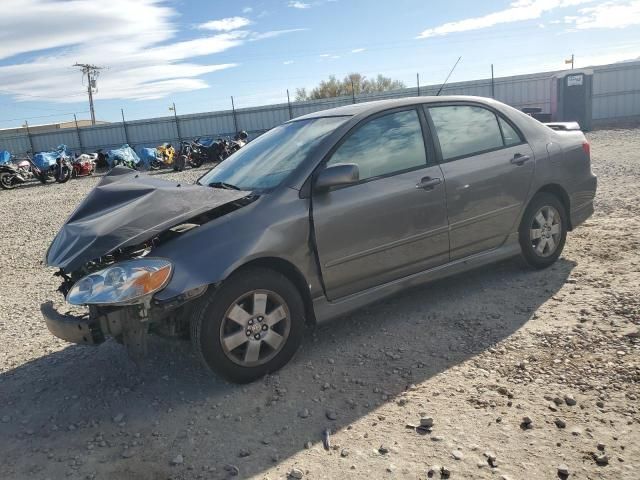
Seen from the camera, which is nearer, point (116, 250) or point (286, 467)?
point (286, 467)

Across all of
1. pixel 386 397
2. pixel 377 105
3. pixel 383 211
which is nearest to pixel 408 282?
pixel 383 211

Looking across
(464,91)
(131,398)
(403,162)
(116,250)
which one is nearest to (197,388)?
(131,398)

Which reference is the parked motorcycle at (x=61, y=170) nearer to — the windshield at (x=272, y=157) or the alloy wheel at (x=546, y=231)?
the windshield at (x=272, y=157)

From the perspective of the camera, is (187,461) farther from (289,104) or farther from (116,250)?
(289,104)

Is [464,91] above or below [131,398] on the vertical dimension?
above

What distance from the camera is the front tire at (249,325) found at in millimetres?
3111

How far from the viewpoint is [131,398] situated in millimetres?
3330

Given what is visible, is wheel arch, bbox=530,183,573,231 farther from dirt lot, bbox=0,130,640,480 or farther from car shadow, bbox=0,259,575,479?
car shadow, bbox=0,259,575,479

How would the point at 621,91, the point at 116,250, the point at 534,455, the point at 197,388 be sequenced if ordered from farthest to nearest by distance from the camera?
1. the point at 621,91
2. the point at 197,388
3. the point at 116,250
4. the point at 534,455

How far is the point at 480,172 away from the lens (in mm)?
4262

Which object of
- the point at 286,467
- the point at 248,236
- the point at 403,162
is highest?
the point at 403,162

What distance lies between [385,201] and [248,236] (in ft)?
3.52

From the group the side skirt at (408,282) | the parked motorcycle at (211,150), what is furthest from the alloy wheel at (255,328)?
the parked motorcycle at (211,150)

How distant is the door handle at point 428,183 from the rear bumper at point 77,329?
2366 mm
